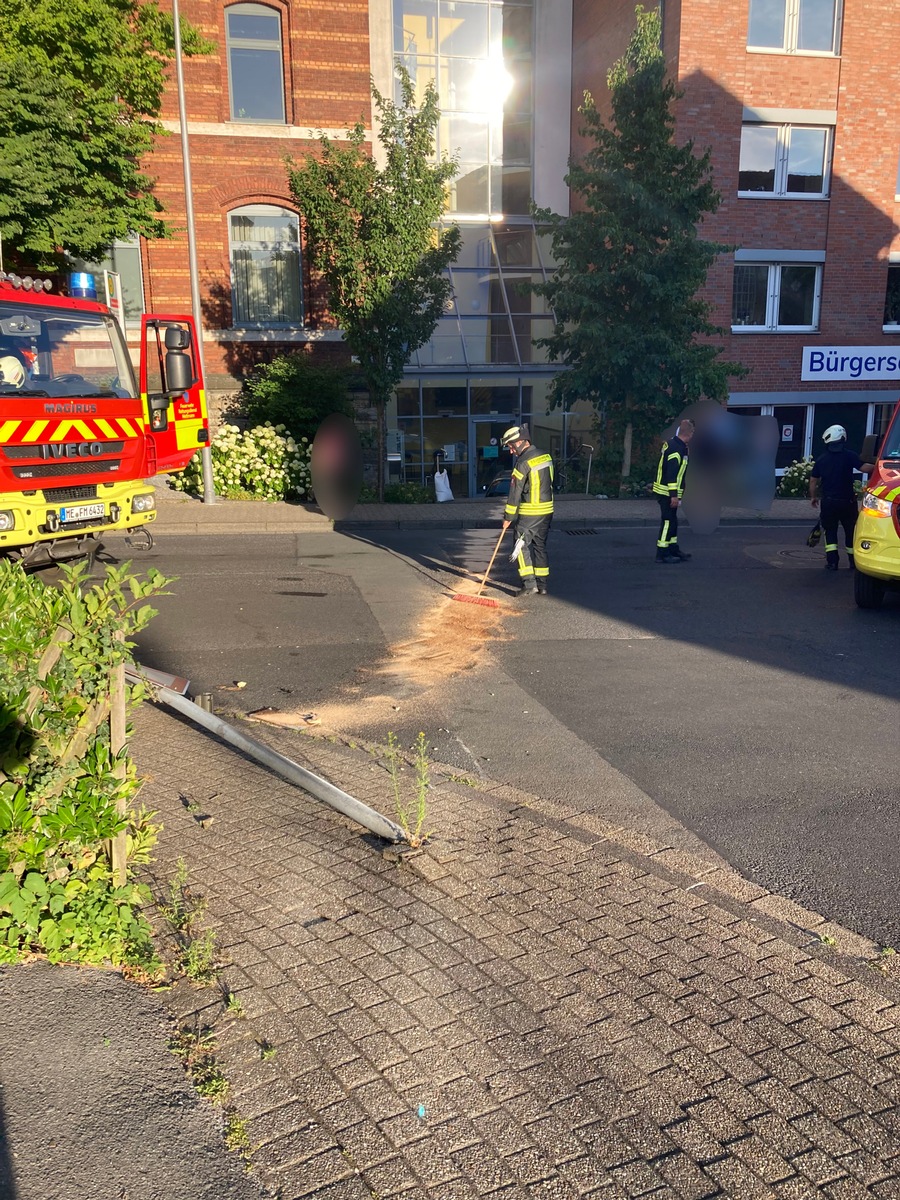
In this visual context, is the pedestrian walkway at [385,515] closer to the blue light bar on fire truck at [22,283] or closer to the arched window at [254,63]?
the blue light bar on fire truck at [22,283]

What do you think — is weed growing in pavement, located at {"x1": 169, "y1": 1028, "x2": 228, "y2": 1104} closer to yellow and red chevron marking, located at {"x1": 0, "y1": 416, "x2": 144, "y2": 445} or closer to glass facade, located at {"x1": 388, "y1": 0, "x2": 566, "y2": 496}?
yellow and red chevron marking, located at {"x1": 0, "y1": 416, "x2": 144, "y2": 445}

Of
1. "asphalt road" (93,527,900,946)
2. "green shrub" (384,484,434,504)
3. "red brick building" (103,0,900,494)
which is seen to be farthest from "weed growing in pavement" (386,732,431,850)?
"red brick building" (103,0,900,494)

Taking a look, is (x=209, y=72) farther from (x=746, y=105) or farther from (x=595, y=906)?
(x=595, y=906)

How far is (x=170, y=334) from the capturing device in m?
10.5

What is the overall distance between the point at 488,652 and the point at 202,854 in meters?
4.42

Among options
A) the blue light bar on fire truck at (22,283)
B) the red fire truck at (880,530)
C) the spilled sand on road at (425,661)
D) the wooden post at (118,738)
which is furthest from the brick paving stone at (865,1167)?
the blue light bar on fire truck at (22,283)

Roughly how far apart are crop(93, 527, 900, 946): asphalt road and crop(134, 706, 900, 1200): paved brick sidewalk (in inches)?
27.2

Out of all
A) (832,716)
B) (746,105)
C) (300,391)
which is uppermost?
(746,105)

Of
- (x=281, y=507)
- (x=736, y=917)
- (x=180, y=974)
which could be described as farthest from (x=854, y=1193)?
(x=281, y=507)

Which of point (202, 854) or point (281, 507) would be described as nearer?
point (202, 854)

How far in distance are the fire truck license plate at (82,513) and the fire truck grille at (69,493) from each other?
87 millimetres

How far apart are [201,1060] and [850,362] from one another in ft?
79.6

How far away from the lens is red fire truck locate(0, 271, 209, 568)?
8.98 m

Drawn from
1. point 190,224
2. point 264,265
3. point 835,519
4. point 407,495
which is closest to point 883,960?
point 835,519
